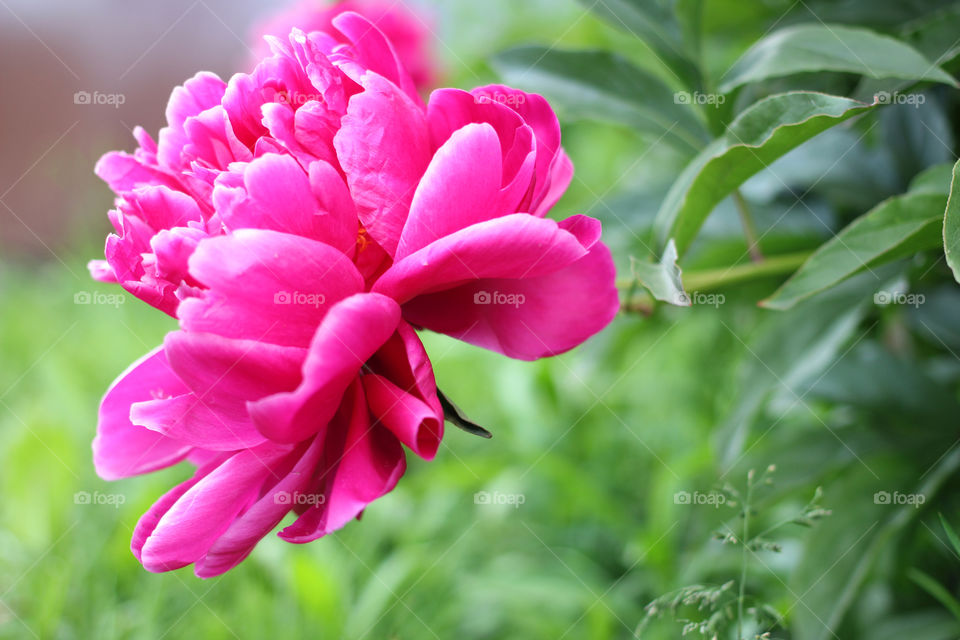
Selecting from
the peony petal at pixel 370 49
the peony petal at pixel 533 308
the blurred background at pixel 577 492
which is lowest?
the blurred background at pixel 577 492

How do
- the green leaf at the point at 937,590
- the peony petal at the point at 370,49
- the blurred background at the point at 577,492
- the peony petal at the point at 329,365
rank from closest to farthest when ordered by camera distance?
the peony petal at the point at 329,365
the peony petal at the point at 370,49
the green leaf at the point at 937,590
the blurred background at the point at 577,492

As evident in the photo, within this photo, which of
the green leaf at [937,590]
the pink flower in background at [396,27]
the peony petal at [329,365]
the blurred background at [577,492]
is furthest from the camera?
the pink flower in background at [396,27]

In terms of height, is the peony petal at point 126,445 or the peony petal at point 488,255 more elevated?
the peony petal at point 488,255

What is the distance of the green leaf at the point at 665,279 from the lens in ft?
1.18

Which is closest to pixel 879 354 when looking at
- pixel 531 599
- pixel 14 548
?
pixel 531 599

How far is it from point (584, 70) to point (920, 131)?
13.3 inches

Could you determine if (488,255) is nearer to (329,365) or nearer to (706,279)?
(329,365)

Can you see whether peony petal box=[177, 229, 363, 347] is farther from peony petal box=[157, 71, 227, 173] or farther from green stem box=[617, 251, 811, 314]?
green stem box=[617, 251, 811, 314]

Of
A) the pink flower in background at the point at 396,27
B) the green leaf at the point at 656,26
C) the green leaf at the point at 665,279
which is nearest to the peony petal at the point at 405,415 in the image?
the green leaf at the point at 665,279

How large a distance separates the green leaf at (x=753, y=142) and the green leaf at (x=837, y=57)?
4 cm

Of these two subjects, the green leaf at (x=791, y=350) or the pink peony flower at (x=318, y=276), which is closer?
the pink peony flower at (x=318, y=276)

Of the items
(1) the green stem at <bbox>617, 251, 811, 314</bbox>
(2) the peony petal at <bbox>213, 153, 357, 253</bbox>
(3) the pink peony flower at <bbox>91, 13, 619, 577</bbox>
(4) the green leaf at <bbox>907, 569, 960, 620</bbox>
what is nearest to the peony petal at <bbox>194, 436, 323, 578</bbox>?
Answer: (3) the pink peony flower at <bbox>91, 13, 619, 577</bbox>

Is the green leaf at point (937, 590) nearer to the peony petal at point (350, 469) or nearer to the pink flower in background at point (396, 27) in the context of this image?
the peony petal at point (350, 469)

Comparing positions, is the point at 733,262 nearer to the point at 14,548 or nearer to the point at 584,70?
the point at 584,70
